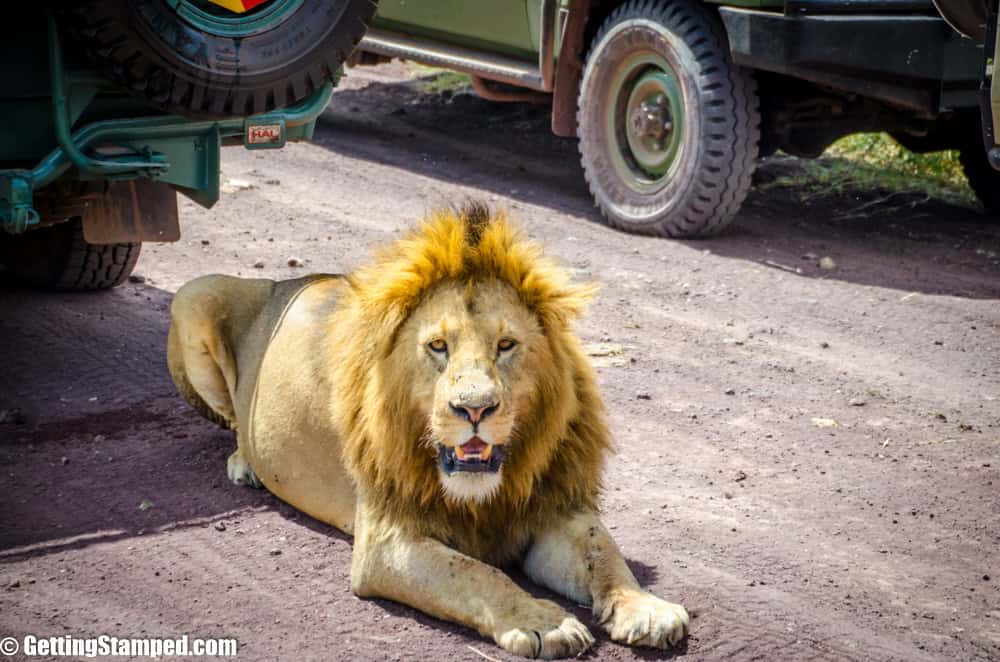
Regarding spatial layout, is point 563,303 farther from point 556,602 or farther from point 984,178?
point 984,178

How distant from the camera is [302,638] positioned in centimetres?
387

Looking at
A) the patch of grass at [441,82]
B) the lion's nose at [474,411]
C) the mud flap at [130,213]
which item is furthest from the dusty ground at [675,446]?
the patch of grass at [441,82]

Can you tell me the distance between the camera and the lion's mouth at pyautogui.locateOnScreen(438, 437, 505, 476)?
386cm

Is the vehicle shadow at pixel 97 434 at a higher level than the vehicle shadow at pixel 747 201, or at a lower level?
lower

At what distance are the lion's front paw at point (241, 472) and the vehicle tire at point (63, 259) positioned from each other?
213 cm

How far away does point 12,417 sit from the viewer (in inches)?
220

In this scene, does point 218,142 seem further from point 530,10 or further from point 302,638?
point 530,10

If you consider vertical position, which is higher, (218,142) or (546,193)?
(218,142)

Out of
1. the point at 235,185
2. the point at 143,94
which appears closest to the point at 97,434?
the point at 143,94

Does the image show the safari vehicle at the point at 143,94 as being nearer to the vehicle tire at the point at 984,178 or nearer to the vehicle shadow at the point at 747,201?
the vehicle shadow at the point at 747,201

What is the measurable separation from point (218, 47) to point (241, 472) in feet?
4.75

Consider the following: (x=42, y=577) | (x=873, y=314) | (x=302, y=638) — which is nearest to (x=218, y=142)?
(x=42, y=577)

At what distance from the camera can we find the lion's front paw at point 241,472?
496cm

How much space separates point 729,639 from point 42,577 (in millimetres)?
1990
